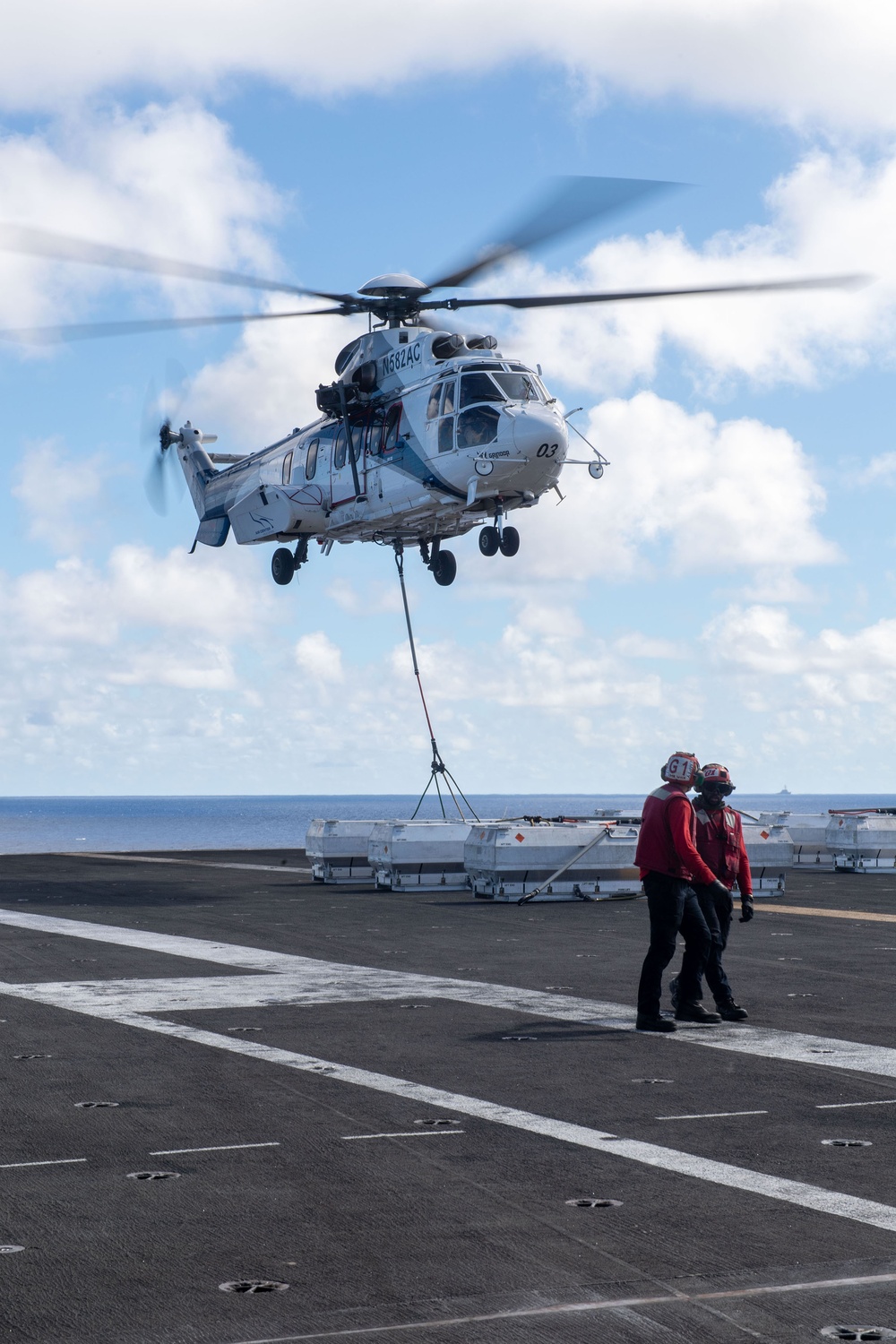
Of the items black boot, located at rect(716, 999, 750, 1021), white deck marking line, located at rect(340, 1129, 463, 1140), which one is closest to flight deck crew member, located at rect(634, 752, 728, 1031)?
black boot, located at rect(716, 999, 750, 1021)

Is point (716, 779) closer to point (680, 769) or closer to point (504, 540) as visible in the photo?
point (680, 769)

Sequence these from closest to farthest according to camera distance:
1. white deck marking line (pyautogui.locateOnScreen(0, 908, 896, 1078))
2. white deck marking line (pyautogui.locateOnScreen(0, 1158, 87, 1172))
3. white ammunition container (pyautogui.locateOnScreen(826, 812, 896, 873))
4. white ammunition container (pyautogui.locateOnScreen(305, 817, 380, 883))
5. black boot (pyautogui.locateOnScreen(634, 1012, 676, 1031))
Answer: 1. white deck marking line (pyautogui.locateOnScreen(0, 1158, 87, 1172))
2. white deck marking line (pyautogui.locateOnScreen(0, 908, 896, 1078))
3. black boot (pyautogui.locateOnScreen(634, 1012, 676, 1031))
4. white ammunition container (pyautogui.locateOnScreen(305, 817, 380, 883))
5. white ammunition container (pyautogui.locateOnScreen(826, 812, 896, 873))

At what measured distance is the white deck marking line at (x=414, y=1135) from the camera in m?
7.84

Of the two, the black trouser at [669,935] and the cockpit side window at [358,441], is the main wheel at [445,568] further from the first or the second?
→ the black trouser at [669,935]

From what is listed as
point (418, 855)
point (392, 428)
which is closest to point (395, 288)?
point (392, 428)

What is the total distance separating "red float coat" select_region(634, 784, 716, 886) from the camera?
11.3 meters

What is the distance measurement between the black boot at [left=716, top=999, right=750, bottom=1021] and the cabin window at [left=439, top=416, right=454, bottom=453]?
1644cm

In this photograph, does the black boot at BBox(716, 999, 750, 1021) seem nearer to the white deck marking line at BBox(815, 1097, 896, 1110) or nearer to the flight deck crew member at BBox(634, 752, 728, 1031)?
the flight deck crew member at BBox(634, 752, 728, 1031)

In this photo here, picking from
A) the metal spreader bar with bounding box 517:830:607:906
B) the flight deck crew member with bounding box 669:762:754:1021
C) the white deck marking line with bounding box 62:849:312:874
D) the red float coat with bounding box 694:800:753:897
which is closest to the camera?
the flight deck crew member with bounding box 669:762:754:1021

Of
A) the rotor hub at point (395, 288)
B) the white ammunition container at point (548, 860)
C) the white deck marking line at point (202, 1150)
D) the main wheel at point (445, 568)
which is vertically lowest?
the white deck marking line at point (202, 1150)

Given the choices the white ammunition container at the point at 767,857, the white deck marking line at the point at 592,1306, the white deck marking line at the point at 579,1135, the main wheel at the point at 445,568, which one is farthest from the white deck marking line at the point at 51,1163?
the main wheel at the point at 445,568

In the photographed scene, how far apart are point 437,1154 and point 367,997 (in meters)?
5.48

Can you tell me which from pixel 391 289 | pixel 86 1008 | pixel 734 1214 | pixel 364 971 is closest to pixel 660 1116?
pixel 734 1214

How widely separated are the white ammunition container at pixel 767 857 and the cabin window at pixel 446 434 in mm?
8608
